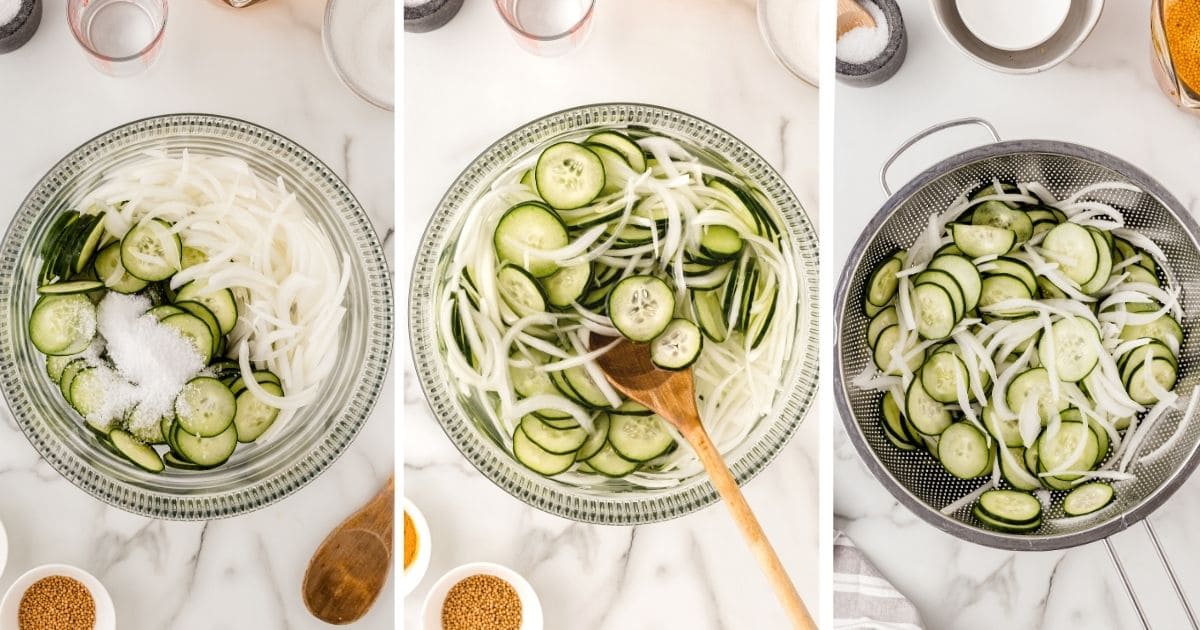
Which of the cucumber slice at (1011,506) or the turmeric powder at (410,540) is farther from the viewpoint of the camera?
the turmeric powder at (410,540)

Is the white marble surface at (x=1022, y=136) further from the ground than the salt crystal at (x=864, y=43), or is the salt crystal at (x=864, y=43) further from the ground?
the salt crystal at (x=864, y=43)

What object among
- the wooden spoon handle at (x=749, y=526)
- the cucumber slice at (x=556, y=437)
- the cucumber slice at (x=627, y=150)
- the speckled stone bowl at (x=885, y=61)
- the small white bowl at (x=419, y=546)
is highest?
the speckled stone bowl at (x=885, y=61)

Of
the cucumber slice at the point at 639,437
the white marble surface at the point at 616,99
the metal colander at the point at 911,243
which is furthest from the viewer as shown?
the white marble surface at the point at 616,99

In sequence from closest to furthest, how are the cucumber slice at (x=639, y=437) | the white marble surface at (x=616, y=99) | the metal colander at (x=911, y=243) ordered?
the metal colander at (x=911, y=243)
the cucumber slice at (x=639, y=437)
the white marble surface at (x=616, y=99)

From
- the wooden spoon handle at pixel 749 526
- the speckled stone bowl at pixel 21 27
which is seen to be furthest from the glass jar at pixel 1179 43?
the speckled stone bowl at pixel 21 27

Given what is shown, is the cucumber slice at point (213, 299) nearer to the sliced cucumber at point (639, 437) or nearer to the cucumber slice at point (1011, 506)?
the sliced cucumber at point (639, 437)

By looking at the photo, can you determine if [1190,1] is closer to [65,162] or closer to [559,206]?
[559,206]

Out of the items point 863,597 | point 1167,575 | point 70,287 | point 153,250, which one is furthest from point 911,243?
point 70,287
